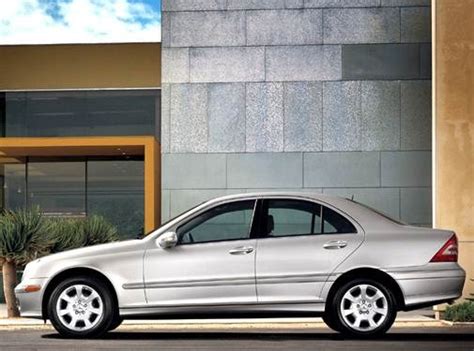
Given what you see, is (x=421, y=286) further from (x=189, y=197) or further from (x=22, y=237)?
(x=22, y=237)

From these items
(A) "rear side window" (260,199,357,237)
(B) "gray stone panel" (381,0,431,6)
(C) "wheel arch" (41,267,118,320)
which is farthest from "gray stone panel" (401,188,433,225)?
(C) "wheel arch" (41,267,118,320)

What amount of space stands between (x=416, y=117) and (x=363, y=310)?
7259 millimetres

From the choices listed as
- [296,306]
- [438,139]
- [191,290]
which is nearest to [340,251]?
[296,306]

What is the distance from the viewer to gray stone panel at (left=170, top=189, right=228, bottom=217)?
17.9m

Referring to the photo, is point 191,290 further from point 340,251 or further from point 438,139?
point 438,139

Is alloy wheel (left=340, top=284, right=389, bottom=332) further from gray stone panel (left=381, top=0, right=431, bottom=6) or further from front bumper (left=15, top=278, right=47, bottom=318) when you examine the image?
gray stone panel (left=381, top=0, right=431, bottom=6)

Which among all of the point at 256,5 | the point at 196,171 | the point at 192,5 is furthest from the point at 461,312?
the point at 192,5

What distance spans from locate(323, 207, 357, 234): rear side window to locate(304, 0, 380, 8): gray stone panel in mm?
7118

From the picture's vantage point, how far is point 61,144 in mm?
21656

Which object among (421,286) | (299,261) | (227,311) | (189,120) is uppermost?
(189,120)

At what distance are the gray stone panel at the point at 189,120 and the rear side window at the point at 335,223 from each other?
6595mm

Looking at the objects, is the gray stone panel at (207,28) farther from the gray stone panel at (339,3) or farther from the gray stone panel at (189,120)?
the gray stone panel at (339,3)

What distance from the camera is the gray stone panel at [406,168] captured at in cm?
1775

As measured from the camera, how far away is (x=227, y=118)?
17.9 meters
